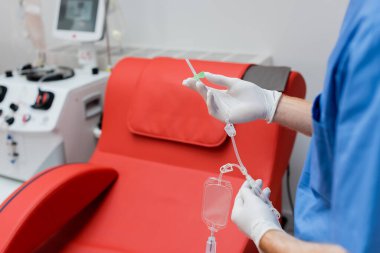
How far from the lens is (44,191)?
112 centimetres

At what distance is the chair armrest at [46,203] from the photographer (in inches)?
41.5

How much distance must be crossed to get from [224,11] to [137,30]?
531mm

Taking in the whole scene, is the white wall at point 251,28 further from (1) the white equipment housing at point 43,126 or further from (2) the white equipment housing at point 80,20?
(1) the white equipment housing at point 43,126

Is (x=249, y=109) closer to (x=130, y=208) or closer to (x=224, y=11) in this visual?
(x=130, y=208)

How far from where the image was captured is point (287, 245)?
69cm

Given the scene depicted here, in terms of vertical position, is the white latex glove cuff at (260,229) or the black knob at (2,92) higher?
the black knob at (2,92)

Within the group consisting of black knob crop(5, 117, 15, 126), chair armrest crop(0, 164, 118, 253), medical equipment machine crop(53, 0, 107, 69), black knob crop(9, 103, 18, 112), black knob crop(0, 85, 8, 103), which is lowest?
chair armrest crop(0, 164, 118, 253)

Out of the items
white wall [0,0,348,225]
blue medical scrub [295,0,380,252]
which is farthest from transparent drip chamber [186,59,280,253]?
white wall [0,0,348,225]

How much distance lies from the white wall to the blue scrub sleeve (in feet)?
3.69

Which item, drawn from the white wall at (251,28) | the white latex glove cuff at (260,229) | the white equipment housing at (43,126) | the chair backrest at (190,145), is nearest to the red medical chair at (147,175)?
the chair backrest at (190,145)

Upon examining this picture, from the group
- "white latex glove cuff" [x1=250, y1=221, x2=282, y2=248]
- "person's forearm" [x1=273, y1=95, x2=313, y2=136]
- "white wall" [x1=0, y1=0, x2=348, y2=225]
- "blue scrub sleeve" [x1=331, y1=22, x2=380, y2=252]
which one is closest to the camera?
"blue scrub sleeve" [x1=331, y1=22, x2=380, y2=252]

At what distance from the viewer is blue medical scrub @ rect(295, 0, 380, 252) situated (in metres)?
0.56

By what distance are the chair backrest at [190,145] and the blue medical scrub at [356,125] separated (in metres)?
0.52

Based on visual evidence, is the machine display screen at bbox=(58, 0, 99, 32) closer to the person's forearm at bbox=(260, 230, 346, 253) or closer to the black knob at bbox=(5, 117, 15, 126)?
the black knob at bbox=(5, 117, 15, 126)
